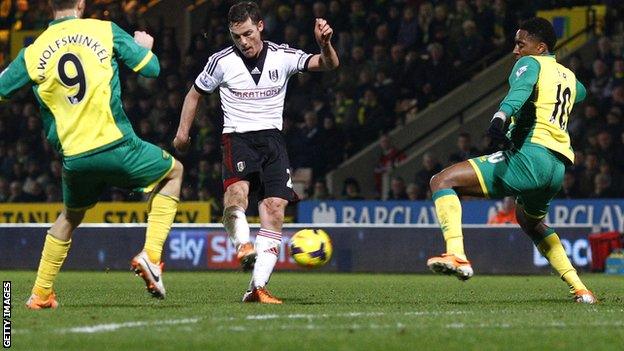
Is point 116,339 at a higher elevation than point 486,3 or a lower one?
lower

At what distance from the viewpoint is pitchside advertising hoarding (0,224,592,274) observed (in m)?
17.7

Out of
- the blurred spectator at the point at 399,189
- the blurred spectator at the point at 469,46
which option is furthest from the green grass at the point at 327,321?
the blurred spectator at the point at 469,46

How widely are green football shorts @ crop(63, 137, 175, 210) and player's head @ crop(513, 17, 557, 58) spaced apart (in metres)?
2.84

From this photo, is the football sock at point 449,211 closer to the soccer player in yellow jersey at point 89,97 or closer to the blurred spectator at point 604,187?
the soccer player in yellow jersey at point 89,97

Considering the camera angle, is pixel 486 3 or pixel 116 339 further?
pixel 486 3

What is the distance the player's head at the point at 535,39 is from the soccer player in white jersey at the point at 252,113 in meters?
1.38

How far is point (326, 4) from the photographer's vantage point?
25.2 m

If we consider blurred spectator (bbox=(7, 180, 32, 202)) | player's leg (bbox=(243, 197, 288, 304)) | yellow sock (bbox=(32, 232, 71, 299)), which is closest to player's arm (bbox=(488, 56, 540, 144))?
player's leg (bbox=(243, 197, 288, 304))

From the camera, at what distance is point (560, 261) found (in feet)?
33.6

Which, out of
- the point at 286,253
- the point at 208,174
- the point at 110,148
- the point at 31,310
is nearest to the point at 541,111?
the point at 110,148

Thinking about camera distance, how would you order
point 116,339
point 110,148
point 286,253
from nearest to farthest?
1. point 116,339
2. point 110,148
3. point 286,253

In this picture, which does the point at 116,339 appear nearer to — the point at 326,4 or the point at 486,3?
the point at 486,3

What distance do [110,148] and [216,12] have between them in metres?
17.7

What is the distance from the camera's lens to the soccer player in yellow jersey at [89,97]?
336 inches
